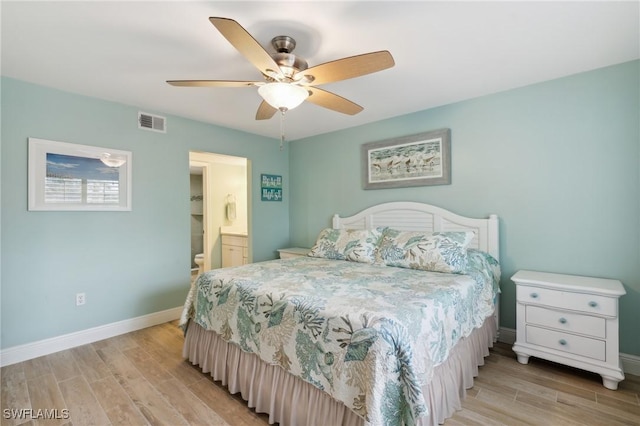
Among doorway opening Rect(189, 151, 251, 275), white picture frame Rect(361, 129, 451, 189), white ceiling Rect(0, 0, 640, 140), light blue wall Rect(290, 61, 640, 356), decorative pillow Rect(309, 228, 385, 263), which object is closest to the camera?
white ceiling Rect(0, 0, 640, 140)

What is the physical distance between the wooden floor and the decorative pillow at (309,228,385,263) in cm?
131

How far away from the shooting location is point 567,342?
2.15m

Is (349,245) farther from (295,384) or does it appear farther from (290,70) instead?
(290,70)

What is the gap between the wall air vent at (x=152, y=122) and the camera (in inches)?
123

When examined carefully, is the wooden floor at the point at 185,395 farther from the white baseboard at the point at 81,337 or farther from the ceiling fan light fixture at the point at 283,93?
the ceiling fan light fixture at the point at 283,93

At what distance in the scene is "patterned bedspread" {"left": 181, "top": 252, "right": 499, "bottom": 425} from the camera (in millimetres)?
1309

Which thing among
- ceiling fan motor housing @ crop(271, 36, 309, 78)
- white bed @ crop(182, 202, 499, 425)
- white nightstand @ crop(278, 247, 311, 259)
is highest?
ceiling fan motor housing @ crop(271, 36, 309, 78)

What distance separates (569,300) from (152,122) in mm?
4076

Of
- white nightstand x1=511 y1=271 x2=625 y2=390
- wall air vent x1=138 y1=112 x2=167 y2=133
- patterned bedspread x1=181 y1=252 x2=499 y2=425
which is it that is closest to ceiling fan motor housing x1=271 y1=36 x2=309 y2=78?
patterned bedspread x1=181 y1=252 x2=499 y2=425

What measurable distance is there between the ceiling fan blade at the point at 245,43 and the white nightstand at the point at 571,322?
2.39 m

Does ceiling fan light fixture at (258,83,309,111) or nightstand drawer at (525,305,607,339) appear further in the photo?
nightstand drawer at (525,305,607,339)

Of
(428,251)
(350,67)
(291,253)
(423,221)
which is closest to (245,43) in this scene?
(350,67)

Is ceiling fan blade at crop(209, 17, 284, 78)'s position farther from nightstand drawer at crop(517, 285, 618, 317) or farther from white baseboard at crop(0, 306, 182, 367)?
white baseboard at crop(0, 306, 182, 367)

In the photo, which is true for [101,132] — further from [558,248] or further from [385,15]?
[558,248]
